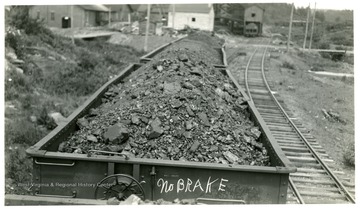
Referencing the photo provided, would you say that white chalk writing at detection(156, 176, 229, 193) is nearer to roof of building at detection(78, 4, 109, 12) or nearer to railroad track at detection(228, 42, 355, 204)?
railroad track at detection(228, 42, 355, 204)

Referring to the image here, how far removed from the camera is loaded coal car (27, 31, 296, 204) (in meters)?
4.09

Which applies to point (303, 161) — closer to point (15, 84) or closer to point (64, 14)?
point (15, 84)

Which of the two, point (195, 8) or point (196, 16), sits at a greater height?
point (195, 8)

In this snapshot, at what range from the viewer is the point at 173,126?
511 cm

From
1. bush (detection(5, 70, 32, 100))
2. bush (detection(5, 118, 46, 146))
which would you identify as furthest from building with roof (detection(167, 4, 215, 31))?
bush (detection(5, 118, 46, 146))

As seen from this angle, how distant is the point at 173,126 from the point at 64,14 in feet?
136

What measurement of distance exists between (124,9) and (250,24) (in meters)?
24.7

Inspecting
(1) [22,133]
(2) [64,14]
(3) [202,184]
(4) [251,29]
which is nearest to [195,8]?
(4) [251,29]

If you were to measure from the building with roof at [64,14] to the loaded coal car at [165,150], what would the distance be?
1423 inches

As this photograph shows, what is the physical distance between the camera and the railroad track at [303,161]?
634 cm

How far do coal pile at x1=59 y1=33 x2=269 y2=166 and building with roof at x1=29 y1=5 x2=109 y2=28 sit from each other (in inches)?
1418

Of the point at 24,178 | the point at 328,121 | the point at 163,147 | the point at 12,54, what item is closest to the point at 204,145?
the point at 163,147

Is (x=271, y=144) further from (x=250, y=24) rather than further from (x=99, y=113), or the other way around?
(x=250, y=24)

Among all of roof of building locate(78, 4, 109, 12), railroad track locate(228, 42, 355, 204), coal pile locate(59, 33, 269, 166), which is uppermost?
roof of building locate(78, 4, 109, 12)
